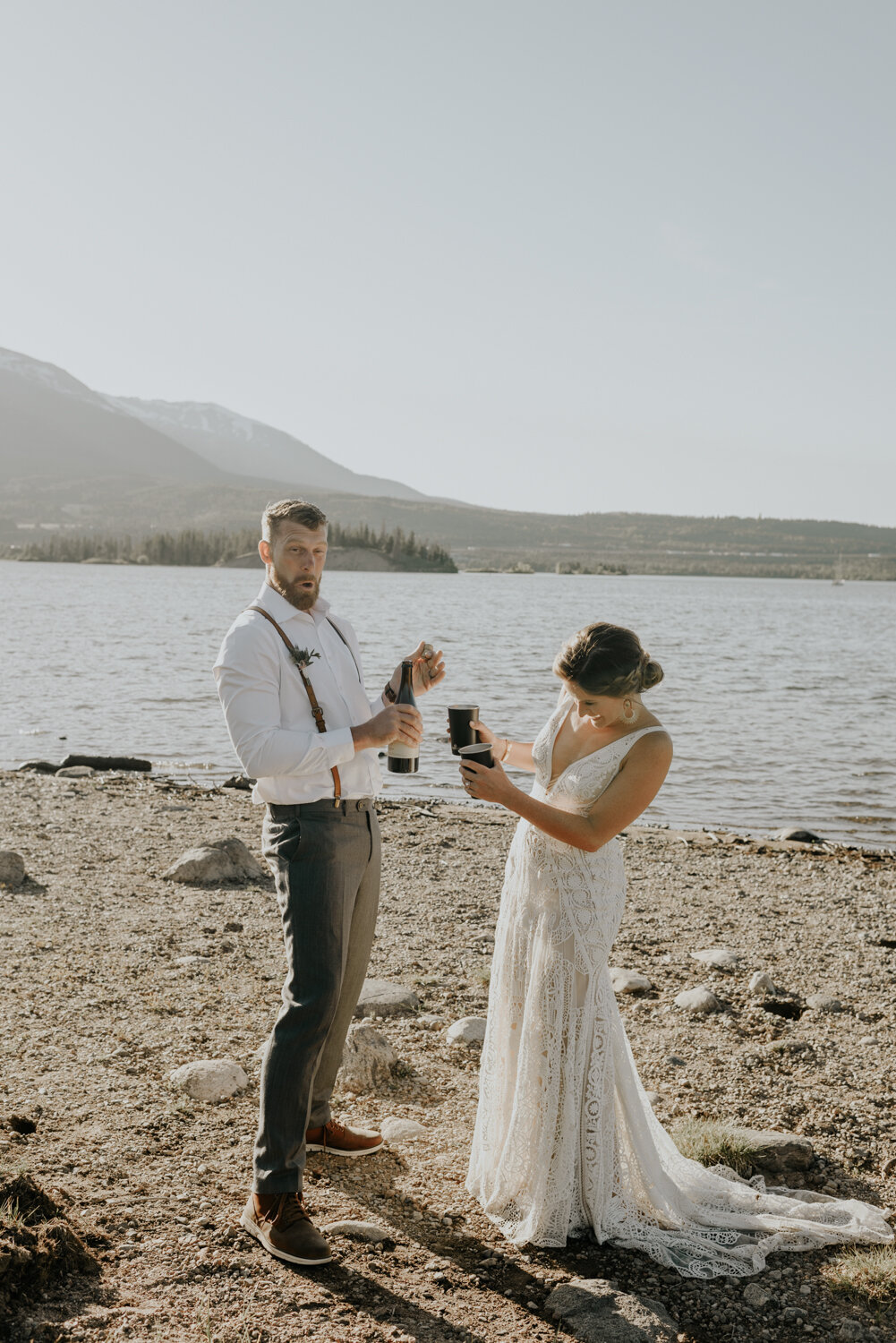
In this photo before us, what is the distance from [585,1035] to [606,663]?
141 centimetres

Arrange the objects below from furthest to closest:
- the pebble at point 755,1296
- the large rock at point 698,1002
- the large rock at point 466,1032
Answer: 1. the large rock at point 698,1002
2. the large rock at point 466,1032
3. the pebble at point 755,1296

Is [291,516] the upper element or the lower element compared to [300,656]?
upper

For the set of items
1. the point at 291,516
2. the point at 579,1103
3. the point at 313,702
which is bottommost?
the point at 579,1103

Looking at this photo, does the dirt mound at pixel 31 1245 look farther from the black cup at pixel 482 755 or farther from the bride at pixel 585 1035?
the black cup at pixel 482 755

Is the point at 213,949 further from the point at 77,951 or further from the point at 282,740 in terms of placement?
the point at 282,740

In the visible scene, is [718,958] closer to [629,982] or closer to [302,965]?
[629,982]

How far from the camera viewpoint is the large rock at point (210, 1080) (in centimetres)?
510

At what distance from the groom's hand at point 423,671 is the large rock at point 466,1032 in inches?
98.7

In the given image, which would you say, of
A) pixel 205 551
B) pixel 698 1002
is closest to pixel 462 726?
pixel 698 1002

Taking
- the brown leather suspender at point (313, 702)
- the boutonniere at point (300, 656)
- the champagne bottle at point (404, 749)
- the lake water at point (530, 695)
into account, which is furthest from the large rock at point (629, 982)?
the lake water at point (530, 695)

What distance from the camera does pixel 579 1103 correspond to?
394 cm

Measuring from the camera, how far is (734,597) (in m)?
127

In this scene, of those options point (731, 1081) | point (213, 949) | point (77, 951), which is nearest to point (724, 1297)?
point (731, 1081)

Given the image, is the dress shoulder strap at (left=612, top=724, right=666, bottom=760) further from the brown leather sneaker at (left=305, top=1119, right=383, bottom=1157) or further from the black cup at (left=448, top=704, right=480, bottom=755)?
the brown leather sneaker at (left=305, top=1119, right=383, bottom=1157)
